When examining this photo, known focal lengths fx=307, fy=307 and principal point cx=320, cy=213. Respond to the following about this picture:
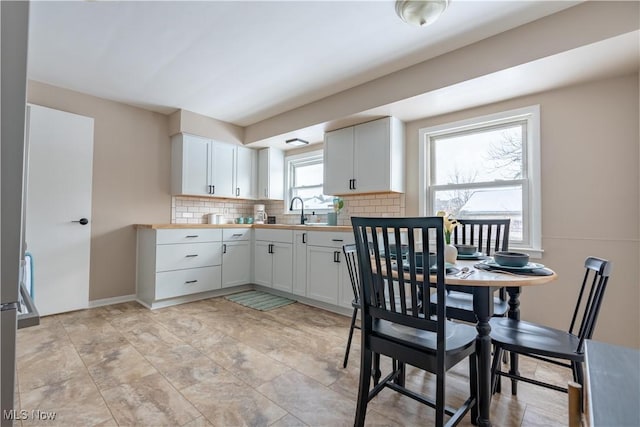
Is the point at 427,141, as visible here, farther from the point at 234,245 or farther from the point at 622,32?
the point at 234,245

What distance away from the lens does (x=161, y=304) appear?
351cm

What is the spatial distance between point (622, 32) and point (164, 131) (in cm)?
458

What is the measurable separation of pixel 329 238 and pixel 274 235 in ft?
3.06

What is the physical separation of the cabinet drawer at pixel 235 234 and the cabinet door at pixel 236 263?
0.06m

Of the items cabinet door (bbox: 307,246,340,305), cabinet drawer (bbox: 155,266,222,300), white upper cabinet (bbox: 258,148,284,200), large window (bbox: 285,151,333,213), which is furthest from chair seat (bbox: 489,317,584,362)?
white upper cabinet (bbox: 258,148,284,200)

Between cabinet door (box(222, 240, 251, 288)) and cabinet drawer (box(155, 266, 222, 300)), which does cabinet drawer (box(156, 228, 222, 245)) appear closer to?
cabinet door (box(222, 240, 251, 288))

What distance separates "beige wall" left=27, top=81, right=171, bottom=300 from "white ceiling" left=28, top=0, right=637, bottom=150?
23cm

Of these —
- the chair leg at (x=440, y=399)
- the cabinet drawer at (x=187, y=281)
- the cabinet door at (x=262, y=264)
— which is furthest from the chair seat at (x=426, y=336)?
the cabinet drawer at (x=187, y=281)

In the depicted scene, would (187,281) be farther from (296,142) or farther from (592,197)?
(592,197)

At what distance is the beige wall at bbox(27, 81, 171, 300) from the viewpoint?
140 inches

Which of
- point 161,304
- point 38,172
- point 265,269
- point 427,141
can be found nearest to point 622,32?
point 427,141

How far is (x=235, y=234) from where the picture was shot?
13.6 ft

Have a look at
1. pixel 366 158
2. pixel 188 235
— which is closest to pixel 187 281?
pixel 188 235

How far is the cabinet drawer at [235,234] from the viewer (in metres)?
4.04
